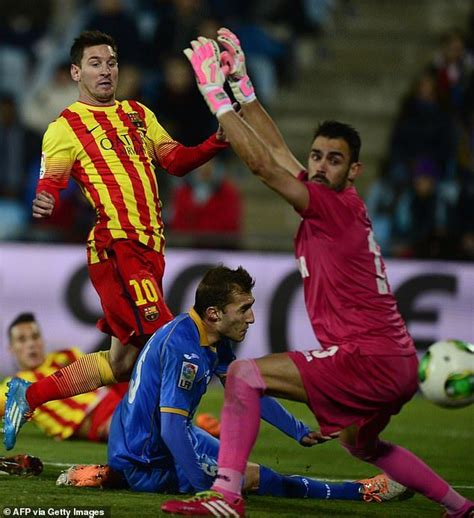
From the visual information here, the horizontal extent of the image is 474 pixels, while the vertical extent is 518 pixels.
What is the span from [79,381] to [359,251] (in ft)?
6.31

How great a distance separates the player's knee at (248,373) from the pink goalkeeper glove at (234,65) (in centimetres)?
133

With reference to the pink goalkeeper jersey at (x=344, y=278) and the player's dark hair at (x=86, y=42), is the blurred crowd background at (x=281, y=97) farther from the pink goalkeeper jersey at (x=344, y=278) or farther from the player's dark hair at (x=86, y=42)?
the pink goalkeeper jersey at (x=344, y=278)

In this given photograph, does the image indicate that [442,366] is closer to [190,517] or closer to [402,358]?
[402,358]

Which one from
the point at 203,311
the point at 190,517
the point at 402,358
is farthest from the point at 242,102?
the point at 190,517

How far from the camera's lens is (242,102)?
6348 millimetres

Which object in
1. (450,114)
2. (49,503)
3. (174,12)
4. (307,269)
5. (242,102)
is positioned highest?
(174,12)

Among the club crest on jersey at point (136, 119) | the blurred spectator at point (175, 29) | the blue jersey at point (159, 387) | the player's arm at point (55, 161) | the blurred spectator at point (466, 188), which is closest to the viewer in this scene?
the blue jersey at point (159, 387)

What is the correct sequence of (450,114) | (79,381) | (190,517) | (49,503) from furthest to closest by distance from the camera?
(450,114), (79,381), (49,503), (190,517)

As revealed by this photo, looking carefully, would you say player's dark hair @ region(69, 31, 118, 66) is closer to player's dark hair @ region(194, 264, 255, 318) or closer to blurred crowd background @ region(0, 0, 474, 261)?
player's dark hair @ region(194, 264, 255, 318)

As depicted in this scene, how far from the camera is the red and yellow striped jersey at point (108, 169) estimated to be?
6973mm

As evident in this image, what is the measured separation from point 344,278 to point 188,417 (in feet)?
3.53

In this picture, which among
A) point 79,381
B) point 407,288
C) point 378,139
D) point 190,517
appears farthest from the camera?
point 378,139

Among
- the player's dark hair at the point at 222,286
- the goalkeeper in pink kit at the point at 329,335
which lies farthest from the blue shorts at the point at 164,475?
the goalkeeper in pink kit at the point at 329,335

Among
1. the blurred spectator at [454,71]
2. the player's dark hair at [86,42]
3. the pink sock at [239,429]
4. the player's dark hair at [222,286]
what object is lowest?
the pink sock at [239,429]
